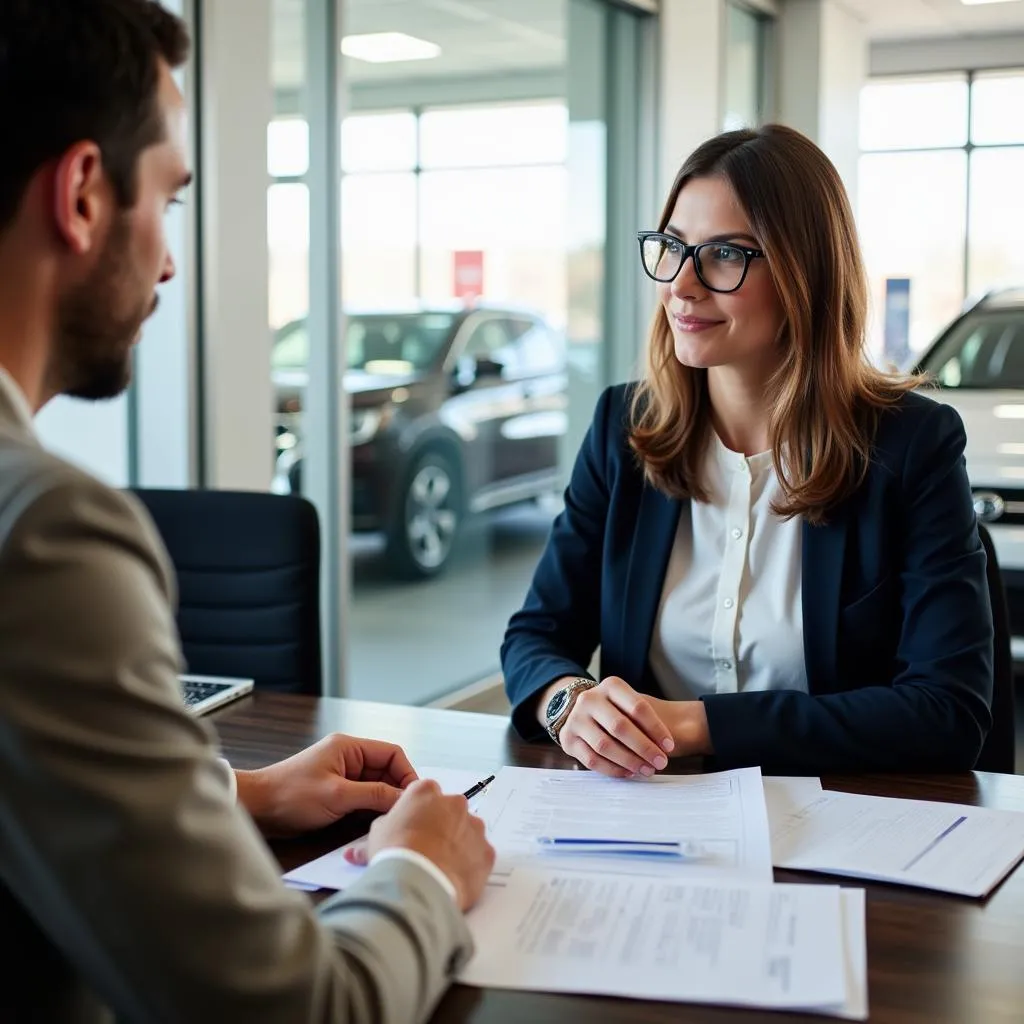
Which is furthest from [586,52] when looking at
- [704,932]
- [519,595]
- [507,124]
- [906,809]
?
[704,932]

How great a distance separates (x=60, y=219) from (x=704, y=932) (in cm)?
68

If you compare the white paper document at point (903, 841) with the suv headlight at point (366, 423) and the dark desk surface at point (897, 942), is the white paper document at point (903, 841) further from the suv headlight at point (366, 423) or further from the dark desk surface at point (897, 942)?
the suv headlight at point (366, 423)

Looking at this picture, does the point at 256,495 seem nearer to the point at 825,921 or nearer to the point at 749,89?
the point at 825,921

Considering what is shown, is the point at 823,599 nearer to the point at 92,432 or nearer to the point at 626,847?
the point at 626,847

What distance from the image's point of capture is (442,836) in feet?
3.52

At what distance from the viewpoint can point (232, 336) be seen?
322cm

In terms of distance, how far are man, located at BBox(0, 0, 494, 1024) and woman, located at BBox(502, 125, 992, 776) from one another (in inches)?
34.4

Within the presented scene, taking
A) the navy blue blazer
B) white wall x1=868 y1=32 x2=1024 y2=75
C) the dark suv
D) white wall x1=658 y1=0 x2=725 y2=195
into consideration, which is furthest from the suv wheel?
white wall x1=868 y1=32 x2=1024 y2=75

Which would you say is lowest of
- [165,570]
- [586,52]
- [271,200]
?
[165,570]

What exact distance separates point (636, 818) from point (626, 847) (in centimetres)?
11

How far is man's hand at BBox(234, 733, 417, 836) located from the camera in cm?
131

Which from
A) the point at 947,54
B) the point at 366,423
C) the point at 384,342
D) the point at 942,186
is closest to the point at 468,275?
the point at 384,342

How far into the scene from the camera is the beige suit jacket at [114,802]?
2.33 feet

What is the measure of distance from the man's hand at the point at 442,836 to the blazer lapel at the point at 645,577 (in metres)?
0.80
